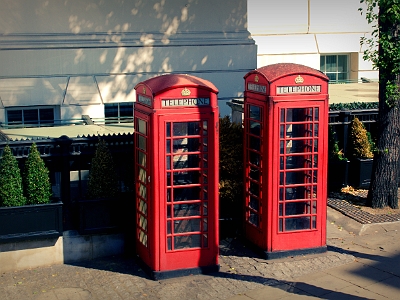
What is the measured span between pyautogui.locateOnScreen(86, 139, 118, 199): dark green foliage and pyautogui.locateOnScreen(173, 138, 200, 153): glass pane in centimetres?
120

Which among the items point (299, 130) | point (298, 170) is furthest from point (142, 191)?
point (299, 130)

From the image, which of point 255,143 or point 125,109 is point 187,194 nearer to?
point 255,143

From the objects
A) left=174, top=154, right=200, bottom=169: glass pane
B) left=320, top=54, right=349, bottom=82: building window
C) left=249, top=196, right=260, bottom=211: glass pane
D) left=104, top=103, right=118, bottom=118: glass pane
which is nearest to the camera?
left=174, top=154, right=200, bottom=169: glass pane

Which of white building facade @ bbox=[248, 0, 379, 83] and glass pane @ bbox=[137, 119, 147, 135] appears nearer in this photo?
glass pane @ bbox=[137, 119, 147, 135]

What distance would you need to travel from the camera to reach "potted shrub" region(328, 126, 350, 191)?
1137 centimetres

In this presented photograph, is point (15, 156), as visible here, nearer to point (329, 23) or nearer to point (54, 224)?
point (54, 224)

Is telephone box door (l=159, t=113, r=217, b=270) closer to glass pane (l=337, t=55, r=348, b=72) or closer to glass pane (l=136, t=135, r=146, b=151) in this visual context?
glass pane (l=136, t=135, r=146, b=151)

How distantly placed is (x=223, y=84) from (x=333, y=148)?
4.69m

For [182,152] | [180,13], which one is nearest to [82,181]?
[182,152]

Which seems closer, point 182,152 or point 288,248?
point 182,152

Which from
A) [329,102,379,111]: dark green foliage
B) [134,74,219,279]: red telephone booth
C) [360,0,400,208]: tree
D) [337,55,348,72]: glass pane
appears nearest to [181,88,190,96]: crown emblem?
[134,74,219,279]: red telephone booth

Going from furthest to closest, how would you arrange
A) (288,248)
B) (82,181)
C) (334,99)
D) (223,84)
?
(223,84) < (334,99) < (82,181) < (288,248)

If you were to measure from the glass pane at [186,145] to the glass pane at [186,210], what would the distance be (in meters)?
0.70

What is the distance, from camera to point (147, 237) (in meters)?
8.30
